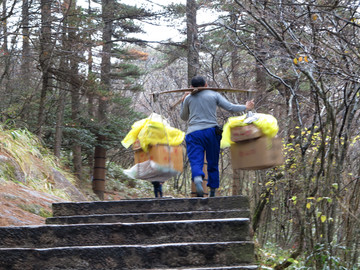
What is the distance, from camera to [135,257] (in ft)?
12.0

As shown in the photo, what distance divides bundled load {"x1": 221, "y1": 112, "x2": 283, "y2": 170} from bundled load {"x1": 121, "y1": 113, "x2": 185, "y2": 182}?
1010 mm

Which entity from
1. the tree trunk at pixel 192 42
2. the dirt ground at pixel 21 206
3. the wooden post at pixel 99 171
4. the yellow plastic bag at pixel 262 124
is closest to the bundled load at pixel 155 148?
the yellow plastic bag at pixel 262 124

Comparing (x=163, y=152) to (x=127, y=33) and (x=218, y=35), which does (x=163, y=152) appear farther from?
(x=127, y=33)

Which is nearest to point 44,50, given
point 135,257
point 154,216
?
point 154,216

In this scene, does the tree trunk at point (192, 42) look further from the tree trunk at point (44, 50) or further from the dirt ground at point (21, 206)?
the dirt ground at point (21, 206)

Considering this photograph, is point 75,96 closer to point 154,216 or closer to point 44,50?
point 44,50

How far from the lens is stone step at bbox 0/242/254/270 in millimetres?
3654

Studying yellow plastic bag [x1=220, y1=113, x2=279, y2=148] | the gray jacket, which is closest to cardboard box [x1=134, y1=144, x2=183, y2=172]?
the gray jacket

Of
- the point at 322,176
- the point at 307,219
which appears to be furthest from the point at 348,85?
the point at 307,219

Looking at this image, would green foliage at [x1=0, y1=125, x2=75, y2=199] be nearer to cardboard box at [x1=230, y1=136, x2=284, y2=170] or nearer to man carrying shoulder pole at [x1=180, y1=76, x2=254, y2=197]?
man carrying shoulder pole at [x1=180, y1=76, x2=254, y2=197]

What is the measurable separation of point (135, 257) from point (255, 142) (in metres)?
2.92

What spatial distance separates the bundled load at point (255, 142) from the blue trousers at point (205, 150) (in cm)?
40

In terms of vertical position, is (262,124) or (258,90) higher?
(258,90)

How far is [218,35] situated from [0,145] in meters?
8.23
